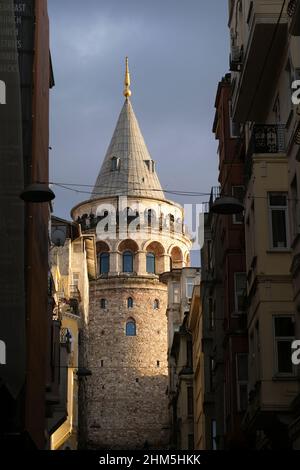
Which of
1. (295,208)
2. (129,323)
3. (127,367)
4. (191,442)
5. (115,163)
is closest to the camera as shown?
(295,208)

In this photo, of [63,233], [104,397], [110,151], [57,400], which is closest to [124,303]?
[104,397]

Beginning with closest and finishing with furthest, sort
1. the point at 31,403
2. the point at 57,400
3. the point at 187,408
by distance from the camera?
the point at 31,403 → the point at 57,400 → the point at 187,408

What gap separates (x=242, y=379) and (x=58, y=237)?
118 ft

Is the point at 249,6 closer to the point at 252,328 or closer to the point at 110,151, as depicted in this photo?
the point at 252,328

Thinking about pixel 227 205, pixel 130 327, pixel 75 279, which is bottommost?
pixel 227 205

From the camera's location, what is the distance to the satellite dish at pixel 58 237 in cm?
6431

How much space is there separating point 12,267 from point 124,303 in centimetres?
6133

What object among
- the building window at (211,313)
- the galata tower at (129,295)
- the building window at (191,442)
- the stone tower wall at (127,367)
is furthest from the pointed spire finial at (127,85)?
the building window at (211,313)

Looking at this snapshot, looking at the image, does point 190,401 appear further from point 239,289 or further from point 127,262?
point 127,262

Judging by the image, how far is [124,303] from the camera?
9056 cm

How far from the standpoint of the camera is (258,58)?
26.5m

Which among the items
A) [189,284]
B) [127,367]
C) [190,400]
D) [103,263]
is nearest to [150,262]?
[103,263]

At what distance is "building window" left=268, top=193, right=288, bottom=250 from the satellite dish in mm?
39295

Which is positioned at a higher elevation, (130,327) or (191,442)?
(130,327)
